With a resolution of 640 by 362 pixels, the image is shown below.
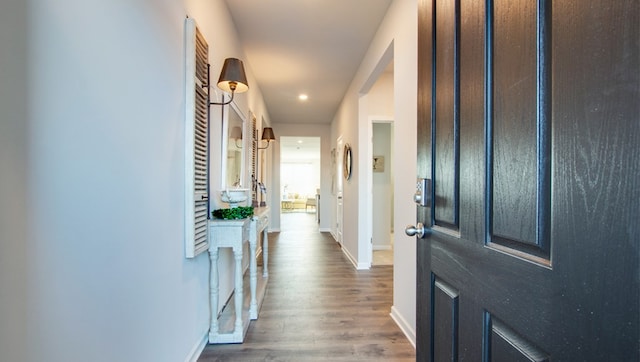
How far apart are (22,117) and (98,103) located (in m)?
0.27

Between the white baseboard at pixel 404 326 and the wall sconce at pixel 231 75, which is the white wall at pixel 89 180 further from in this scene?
the white baseboard at pixel 404 326

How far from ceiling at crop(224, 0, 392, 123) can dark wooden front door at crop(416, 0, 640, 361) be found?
189 cm

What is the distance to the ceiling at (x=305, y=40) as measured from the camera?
2.61 metres

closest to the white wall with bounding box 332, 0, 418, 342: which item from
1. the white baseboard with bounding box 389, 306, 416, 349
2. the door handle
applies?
Answer: the white baseboard with bounding box 389, 306, 416, 349

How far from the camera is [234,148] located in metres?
2.85

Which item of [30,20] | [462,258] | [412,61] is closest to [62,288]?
[30,20]

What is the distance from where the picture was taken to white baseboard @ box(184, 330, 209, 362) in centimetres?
180

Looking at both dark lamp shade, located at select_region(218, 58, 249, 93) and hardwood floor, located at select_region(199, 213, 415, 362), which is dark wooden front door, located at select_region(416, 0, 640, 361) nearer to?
hardwood floor, located at select_region(199, 213, 415, 362)

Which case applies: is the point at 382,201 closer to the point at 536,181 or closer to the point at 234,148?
the point at 234,148

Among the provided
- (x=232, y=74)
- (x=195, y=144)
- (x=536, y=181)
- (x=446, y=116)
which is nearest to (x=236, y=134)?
(x=232, y=74)

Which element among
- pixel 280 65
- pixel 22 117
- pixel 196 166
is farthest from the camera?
pixel 280 65

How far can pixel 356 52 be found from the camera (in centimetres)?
349

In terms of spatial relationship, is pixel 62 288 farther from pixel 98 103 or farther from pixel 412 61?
pixel 412 61

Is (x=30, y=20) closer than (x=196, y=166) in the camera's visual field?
Yes
